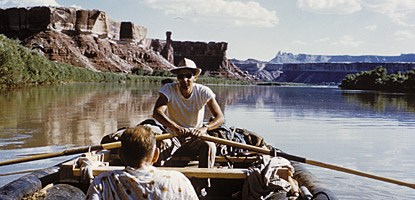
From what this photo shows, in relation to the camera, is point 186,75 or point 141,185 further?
point 186,75

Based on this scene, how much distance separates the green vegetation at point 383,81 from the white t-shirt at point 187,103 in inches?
2972

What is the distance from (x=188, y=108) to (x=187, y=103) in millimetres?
66

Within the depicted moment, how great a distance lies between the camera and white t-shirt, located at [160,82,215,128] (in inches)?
269

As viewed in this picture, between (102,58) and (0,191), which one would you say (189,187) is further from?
→ (102,58)

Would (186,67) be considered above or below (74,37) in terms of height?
below

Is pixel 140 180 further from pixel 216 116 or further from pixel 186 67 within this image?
pixel 216 116

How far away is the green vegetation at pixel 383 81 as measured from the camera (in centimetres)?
7925

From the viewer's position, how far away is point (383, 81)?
89.9 meters


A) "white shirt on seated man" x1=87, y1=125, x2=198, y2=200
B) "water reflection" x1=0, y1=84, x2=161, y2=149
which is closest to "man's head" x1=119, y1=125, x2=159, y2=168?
"white shirt on seated man" x1=87, y1=125, x2=198, y2=200

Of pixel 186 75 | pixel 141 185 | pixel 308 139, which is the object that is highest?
pixel 186 75

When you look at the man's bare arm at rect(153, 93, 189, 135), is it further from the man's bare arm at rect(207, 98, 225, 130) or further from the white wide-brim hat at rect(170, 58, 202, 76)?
the man's bare arm at rect(207, 98, 225, 130)

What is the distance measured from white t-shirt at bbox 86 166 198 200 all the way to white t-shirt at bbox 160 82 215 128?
3371 millimetres

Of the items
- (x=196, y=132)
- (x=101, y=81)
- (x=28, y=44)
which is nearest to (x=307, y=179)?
(x=196, y=132)

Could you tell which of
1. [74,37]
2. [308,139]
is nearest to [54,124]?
[308,139]
